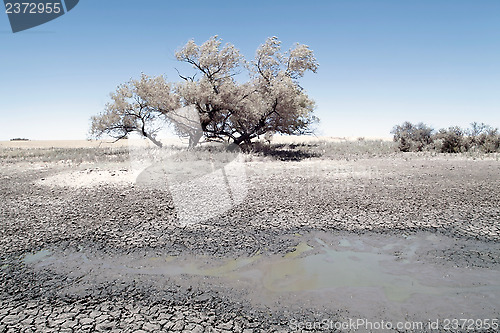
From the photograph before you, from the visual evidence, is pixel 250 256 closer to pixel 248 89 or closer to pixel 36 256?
pixel 36 256

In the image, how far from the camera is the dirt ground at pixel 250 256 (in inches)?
140

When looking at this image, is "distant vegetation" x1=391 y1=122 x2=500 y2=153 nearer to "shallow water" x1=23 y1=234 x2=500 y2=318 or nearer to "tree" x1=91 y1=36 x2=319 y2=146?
"tree" x1=91 y1=36 x2=319 y2=146

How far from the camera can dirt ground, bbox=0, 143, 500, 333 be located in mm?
3561

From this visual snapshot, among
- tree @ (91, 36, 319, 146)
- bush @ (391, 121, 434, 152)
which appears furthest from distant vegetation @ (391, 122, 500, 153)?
tree @ (91, 36, 319, 146)

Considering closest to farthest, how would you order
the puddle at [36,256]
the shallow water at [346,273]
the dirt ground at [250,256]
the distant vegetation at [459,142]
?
1. the dirt ground at [250,256]
2. the shallow water at [346,273]
3. the puddle at [36,256]
4. the distant vegetation at [459,142]

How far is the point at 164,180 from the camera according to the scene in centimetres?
1123

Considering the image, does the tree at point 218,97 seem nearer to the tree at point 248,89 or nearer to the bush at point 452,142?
the tree at point 248,89

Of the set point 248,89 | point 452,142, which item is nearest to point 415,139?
point 452,142

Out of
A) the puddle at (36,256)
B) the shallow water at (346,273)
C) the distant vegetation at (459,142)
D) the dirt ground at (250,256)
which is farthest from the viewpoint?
the distant vegetation at (459,142)

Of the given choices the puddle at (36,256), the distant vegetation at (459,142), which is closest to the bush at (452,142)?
the distant vegetation at (459,142)

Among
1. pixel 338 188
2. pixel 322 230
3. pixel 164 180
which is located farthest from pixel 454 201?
pixel 164 180

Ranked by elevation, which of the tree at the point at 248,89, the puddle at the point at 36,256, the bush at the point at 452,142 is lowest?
the puddle at the point at 36,256

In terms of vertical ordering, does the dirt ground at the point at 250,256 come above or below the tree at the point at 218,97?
below

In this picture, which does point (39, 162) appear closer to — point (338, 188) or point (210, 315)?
point (338, 188)
